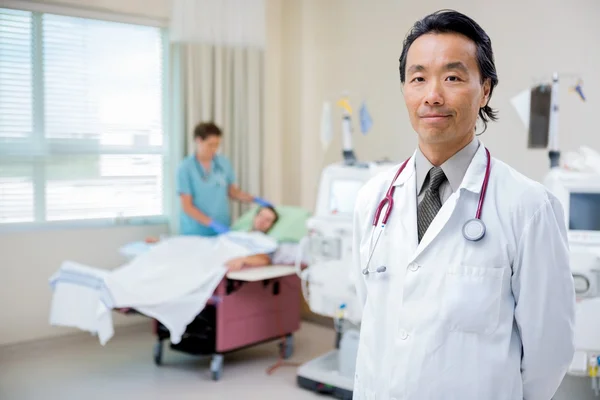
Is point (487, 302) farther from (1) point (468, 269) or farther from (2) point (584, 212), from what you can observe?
(2) point (584, 212)

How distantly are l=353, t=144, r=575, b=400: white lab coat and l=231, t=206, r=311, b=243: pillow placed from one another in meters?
2.48

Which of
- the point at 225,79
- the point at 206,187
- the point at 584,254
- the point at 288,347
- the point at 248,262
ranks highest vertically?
the point at 225,79

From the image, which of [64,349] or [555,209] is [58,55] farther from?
[555,209]

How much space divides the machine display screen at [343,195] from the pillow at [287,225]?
62 cm

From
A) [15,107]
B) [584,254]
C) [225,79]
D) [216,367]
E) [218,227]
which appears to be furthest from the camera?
[225,79]

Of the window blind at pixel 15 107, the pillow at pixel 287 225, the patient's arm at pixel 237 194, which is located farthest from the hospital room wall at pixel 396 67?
the window blind at pixel 15 107

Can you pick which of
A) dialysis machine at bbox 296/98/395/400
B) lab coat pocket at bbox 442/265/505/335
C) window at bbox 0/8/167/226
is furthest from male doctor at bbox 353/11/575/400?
window at bbox 0/8/167/226

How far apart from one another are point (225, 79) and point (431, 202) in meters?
3.31

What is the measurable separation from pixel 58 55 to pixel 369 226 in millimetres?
3128

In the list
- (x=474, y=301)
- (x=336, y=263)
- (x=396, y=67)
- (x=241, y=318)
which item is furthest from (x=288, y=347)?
(x=474, y=301)

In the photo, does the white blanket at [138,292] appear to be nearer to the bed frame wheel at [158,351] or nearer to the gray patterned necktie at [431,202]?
the bed frame wheel at [158,351]

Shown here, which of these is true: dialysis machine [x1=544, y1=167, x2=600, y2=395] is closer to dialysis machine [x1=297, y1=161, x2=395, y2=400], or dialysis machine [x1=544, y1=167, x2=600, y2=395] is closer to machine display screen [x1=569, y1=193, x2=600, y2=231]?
machine display screen [x1=569, y1=193, x2=600, y2=231]

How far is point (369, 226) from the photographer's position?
1.32m

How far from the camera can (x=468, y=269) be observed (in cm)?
111
